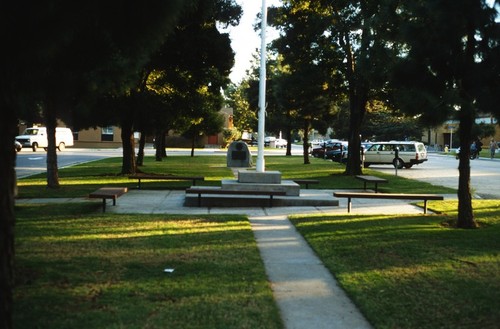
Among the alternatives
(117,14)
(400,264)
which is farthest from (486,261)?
(117,14)

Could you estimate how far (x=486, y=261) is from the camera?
728 cm

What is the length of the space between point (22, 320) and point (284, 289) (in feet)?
8.67

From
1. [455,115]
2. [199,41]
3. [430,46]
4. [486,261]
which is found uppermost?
[199,41]

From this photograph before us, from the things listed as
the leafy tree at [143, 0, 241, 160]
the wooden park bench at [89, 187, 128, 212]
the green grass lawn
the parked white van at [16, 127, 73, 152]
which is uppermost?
the leafy tree at [143, 0, 241, 160]

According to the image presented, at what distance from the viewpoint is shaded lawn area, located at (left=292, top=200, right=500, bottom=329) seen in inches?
200

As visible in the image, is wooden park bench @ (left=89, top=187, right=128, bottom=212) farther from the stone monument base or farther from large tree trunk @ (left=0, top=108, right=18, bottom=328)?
large tree trunk @ (left=0, top=108, right=18, bottom=328)

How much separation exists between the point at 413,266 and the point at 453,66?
4.64 metres

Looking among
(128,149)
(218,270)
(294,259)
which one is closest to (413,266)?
(294,259)

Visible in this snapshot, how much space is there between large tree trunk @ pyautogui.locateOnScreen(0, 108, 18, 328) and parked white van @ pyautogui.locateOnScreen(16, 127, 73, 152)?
1822 inches

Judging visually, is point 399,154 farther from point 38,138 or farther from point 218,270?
point 38,138

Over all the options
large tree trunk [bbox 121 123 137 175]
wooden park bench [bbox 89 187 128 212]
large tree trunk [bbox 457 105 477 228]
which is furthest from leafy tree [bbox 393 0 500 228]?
large tree trunk [bbox 121 123 137 175]

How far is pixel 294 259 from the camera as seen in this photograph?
7.43 m

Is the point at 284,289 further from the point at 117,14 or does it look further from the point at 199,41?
the point at 199,41

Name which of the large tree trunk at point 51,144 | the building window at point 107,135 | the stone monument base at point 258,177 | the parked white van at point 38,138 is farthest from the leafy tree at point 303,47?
the building window at point 107,135
